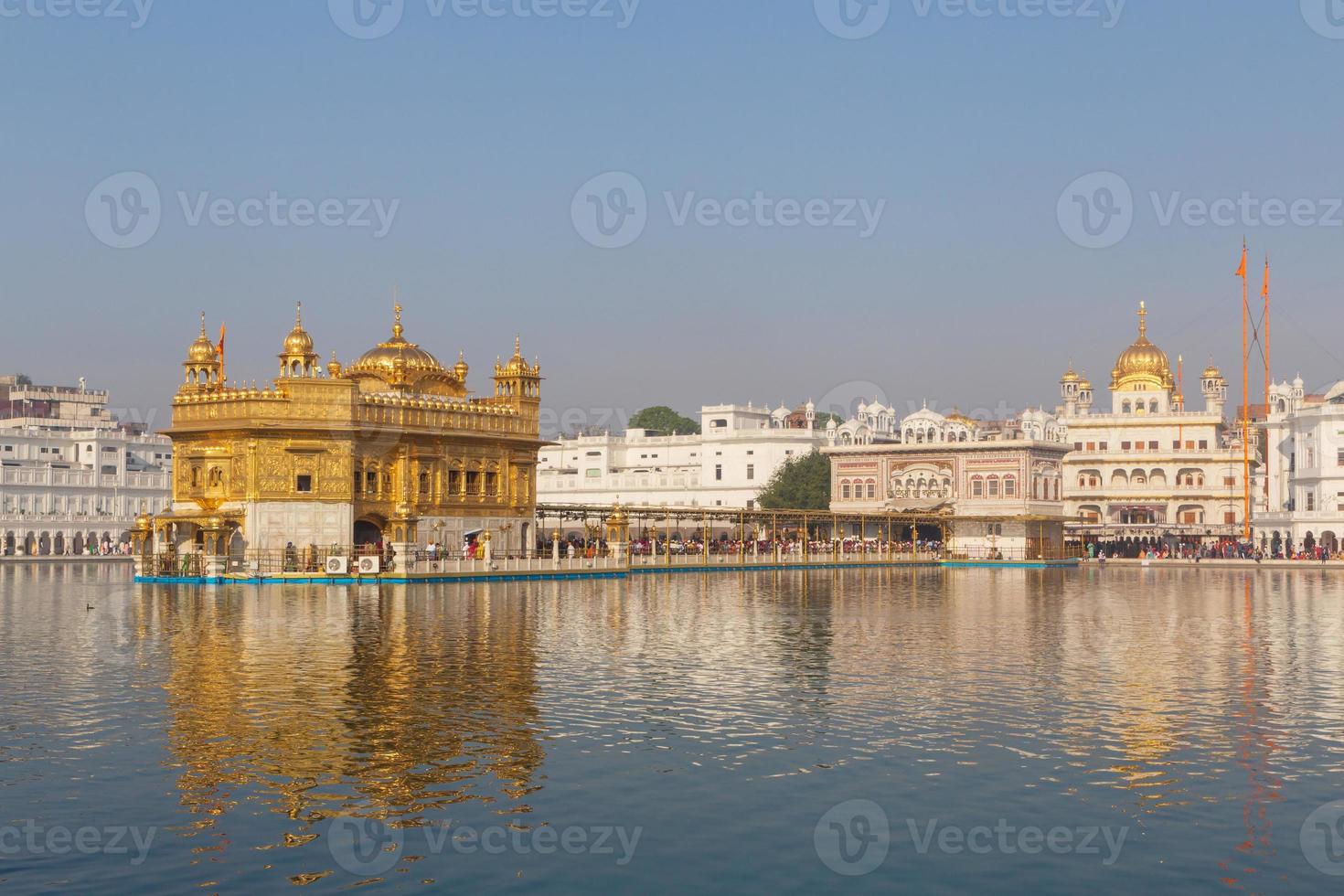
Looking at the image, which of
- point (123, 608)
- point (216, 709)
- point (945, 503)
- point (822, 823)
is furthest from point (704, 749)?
point (945, 503)

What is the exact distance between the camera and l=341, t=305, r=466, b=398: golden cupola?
67.6 m

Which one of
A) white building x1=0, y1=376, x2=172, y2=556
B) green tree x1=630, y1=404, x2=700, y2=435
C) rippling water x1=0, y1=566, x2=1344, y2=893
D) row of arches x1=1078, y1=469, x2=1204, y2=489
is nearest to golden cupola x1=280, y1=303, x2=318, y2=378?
rippling water x1=0, y1=566, x2=1344, y2=893

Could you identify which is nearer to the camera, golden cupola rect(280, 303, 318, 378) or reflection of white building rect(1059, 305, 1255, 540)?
golden cupola rect(280, 303, 318, 378)

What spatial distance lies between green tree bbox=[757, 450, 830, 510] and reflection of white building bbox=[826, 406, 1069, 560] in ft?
9.29

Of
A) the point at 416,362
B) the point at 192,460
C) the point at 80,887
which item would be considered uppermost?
the point at 416,362

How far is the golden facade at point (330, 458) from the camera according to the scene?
58.5 m

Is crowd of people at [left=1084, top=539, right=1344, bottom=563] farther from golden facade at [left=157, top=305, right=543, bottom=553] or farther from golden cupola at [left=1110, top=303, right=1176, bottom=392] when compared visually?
golden facade at [left=157, top=305, right=543, bottom=553]

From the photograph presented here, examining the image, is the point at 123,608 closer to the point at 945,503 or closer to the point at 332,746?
the point at 332,746

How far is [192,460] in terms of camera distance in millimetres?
60156

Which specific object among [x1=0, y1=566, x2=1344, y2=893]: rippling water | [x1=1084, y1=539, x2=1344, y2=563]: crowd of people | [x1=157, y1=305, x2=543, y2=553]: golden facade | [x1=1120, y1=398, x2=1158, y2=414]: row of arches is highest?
[x1=1120, y1=398, x2=1158, y2=414]: row of arches

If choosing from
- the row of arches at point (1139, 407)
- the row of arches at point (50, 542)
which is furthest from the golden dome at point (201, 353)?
the row of arches at point (1139, 407)

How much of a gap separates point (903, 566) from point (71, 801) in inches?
3002

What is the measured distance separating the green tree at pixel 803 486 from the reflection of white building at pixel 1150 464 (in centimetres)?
1801

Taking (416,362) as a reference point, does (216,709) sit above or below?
below
